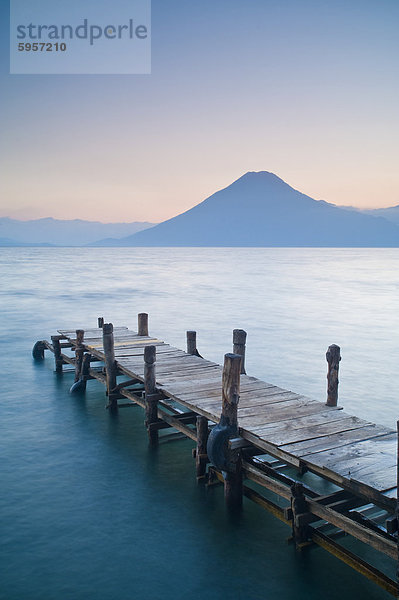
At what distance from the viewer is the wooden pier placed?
6.73 meters

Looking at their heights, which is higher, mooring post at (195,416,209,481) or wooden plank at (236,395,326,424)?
wooden plank at (236,395,326,424)

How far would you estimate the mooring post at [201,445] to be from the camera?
940cm

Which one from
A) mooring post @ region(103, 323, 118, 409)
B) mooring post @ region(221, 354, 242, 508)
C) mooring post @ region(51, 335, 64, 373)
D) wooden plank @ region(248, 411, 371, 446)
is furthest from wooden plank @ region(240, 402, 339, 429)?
mooring post @ region(51, 335, 64, 373)

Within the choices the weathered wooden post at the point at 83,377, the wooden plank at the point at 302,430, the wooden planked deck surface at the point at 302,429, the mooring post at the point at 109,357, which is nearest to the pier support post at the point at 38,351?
the weathered wooden post at the point at 83,377

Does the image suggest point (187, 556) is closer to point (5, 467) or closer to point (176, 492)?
point (176, 492)

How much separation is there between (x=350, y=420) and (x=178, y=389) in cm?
362

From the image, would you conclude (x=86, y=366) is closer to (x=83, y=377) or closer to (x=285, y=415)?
(x=83, y=377)

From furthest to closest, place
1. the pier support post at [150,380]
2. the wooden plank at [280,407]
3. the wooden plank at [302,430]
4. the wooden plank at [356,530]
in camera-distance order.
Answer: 1. the pier support post at [150,380]
2. the wooden plank at [280,407]
3. the wooden plank at [302,430]
4. the wooden plank at [356,530]

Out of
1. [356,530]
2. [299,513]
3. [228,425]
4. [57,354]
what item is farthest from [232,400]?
[57,354]

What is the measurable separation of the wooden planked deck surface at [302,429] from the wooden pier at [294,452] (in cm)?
2

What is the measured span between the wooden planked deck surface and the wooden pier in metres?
0.02

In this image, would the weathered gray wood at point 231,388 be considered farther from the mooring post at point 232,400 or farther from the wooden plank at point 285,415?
the wooden plank at point 285,415

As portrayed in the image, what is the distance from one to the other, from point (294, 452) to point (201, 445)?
2415 millimetres

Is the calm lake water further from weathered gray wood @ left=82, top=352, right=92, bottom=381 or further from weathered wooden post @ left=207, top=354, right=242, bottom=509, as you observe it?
weathered wooden post @ left=207, top=354, right=242, bottom=509
